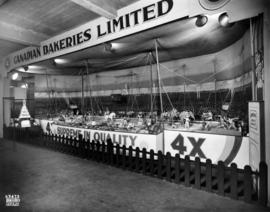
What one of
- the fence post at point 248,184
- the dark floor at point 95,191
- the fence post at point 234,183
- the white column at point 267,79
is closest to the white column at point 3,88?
the dark floor at point 95,191

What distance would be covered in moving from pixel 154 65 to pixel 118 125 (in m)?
2.34

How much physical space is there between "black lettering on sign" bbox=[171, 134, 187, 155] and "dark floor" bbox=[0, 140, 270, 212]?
2.36 ft

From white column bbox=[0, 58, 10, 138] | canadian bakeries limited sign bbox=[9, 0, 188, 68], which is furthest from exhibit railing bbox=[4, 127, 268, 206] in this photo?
white column bbox=[0, 58, 10, 138]

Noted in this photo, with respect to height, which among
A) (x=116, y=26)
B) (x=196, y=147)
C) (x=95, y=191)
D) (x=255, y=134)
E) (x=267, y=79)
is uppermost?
(x=116, y=26)

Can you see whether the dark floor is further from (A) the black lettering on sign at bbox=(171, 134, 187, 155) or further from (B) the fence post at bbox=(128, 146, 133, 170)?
(A) the black lettering on sign at bbox=(171, 134, 187, 155)

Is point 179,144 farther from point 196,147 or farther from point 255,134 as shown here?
point 255,134

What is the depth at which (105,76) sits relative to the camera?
729 cm

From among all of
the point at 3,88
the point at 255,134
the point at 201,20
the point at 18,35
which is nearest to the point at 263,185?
the point at 255,134

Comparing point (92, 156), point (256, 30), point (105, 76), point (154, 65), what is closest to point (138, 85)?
point (154, 65)

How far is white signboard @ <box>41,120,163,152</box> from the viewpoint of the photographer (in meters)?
3.69

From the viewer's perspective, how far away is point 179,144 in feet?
11.5

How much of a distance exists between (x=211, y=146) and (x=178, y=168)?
682mm

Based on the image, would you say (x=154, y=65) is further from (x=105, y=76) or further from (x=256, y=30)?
(x=256, y=30)

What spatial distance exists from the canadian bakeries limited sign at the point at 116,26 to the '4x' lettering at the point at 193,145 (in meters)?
2.07
